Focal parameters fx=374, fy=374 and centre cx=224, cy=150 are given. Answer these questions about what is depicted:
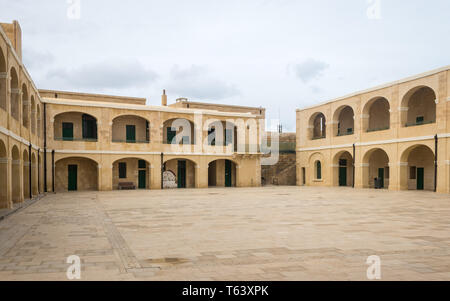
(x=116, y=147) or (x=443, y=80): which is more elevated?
(x=443, y=80)

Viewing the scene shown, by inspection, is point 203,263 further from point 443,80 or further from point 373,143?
point 373,143

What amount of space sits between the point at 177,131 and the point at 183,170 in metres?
3.48

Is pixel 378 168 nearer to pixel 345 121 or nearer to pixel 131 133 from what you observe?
pixel 345 121

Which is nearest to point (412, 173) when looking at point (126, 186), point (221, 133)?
point (221, 133)

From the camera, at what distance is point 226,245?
7.83 metres

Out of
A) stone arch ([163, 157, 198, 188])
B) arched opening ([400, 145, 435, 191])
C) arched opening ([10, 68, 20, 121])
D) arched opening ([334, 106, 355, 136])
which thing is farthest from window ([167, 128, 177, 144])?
arched opening ([400, 145, 435, 191])

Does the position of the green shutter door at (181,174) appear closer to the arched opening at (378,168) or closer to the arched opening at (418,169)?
the arched opening at (378,168)

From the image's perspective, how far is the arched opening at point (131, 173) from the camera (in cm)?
2966

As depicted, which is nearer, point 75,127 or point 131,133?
point 75,127

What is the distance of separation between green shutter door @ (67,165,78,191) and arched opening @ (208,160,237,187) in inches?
472

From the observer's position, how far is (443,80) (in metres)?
23.5

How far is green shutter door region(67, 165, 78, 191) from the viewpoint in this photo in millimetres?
28328
